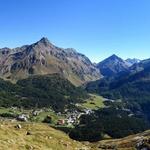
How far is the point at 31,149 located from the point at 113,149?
6003 centimetres

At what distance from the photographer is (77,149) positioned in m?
117

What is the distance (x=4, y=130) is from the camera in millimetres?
103688

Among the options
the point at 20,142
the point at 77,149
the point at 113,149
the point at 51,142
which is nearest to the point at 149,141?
the point at 113,149

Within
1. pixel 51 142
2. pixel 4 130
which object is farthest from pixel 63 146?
pixel 4 130

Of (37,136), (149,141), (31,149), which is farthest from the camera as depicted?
(149,141)

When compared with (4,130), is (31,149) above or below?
below

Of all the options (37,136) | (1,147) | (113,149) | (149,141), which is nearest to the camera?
(1,147)

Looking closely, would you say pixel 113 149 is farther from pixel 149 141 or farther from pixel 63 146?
pixel 63 146

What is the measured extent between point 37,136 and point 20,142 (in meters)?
20.1

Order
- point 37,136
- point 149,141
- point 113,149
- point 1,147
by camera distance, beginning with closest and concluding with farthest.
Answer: point 1,147 < point 37,136 < point 149,141 < point 113,149

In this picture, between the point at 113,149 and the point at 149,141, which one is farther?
the point at 113,149

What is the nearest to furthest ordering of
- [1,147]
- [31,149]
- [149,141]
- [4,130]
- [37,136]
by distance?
[1,147] → [31,149] → [4,130] → [37,136] → [149,141]

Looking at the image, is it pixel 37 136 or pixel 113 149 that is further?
pixel 113 149

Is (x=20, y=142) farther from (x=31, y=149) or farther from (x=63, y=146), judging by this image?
(x=63, y=146)
